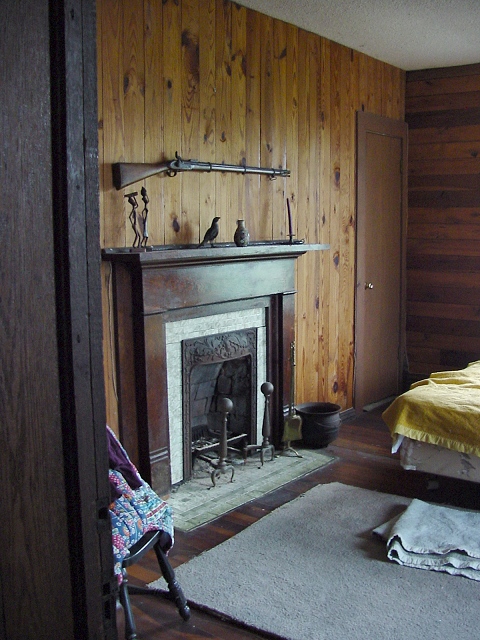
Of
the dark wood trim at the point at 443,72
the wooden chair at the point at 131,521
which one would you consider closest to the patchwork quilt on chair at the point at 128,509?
the wooden chair at the point at 131,521

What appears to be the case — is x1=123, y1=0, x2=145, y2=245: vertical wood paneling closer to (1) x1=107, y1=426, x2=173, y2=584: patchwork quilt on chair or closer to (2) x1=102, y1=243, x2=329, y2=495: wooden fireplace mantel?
(2) x1=102, y1=243, x2=329, y2=495: wooden fireplace mantel

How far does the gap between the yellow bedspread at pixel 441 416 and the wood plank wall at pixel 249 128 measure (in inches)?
44.1

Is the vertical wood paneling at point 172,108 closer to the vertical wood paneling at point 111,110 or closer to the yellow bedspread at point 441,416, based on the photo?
the vertical wood paneling at point 111,110

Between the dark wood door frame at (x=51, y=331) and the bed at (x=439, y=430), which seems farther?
the bed at (x=439, y=430)

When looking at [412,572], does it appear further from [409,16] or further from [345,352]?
[409,16]

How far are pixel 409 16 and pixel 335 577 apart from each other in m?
3.08

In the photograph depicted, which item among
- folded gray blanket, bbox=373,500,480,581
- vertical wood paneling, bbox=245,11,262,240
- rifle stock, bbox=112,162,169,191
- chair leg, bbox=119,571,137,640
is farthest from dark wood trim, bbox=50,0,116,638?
vertical wood paneling, bbox=245,11,262,240

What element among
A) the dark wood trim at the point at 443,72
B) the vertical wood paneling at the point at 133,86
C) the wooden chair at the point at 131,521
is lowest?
the wooden chair at the point at 131,521

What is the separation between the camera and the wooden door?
5.06 metres

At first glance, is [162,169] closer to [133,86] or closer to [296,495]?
[133,86]

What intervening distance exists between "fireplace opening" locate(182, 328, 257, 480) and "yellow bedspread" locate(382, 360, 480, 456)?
2.88 ft

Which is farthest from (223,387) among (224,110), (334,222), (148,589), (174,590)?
(174,590)

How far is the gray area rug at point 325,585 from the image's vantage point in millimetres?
2424

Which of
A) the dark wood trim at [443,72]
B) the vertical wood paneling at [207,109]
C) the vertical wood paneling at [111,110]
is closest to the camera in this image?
the vertical wood paneling at [111,110]
